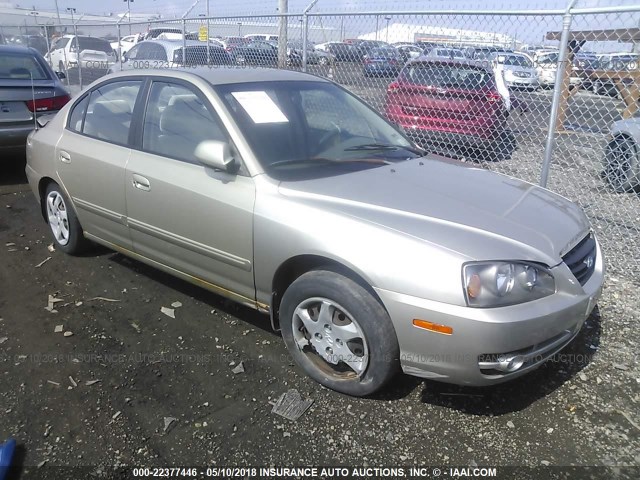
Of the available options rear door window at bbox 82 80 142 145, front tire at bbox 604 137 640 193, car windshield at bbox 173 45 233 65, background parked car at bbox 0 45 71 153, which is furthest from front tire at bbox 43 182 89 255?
front tire at bbox 604 137 640 193

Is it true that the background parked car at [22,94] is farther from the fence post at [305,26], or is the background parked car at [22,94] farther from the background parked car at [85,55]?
the background parked car at [85,55]

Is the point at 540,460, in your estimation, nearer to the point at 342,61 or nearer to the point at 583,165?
the point at 342,61

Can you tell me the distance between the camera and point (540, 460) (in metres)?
2.48

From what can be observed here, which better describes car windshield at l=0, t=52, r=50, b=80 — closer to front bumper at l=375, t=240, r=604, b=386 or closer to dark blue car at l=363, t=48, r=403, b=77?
dark blue car at l=363, t=48, r=403, b=77

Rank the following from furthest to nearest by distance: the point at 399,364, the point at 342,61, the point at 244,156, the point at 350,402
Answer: the point at 342,61 < the point at 244,156 < the point at 350,402 < the point at 399,364

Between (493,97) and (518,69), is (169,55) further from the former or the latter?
(518,69)

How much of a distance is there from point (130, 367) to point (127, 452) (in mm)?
722

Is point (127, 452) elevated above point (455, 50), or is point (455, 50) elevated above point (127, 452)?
point (455, 50)

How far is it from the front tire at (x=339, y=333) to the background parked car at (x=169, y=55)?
7282mm

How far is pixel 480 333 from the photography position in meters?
2.36

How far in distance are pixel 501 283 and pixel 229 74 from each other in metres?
2.29

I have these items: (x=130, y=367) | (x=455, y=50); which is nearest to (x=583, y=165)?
(x=455, y=50)

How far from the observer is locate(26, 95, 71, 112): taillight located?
6744mm

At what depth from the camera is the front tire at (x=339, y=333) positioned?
102 inches
